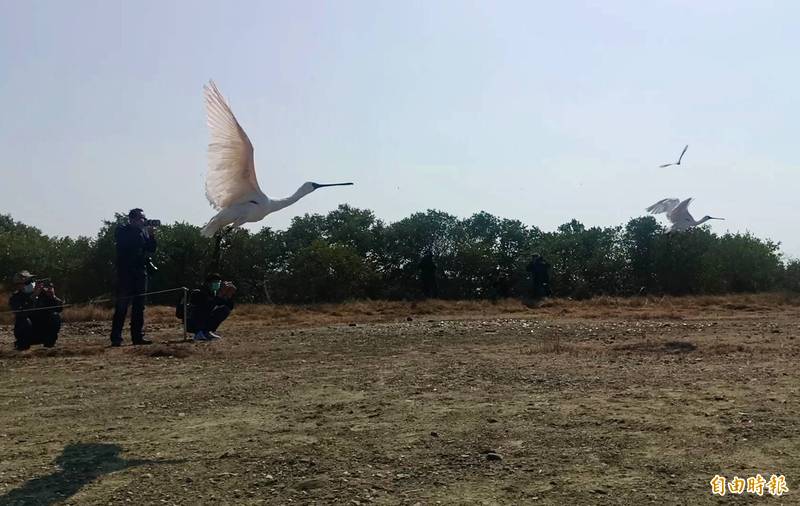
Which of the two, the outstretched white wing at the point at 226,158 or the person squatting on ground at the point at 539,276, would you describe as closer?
the outstretched white wing at the point at 226,158

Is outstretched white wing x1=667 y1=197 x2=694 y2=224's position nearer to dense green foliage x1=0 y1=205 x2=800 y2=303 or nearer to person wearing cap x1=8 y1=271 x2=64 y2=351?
dense green foliage x1=0 y1=205 x2=800 y2=303

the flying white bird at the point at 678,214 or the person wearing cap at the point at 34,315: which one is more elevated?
the flying white bird at the point at 678,214

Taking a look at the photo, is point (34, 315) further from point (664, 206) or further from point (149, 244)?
point (664, 206)

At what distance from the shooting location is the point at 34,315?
12047 millimetres

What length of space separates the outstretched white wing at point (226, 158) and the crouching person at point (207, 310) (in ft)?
7.34

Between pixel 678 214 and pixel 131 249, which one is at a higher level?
pixel 678 214

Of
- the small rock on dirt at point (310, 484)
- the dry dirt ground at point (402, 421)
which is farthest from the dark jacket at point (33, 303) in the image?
the small rock on dirt at point (310, 484)

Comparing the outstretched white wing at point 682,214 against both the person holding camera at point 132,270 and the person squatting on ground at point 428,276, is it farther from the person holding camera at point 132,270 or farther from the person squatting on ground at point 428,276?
the person holding camera at point 132,270

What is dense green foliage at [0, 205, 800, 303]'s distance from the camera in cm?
2584

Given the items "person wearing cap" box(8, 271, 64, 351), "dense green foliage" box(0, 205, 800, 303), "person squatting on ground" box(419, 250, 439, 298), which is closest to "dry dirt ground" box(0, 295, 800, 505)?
"person wearing cap" box(8, 271, 64, 351)

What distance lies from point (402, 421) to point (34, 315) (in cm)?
783

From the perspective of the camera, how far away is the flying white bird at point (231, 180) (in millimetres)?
10414

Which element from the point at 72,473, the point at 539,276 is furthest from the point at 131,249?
the point at 539,276

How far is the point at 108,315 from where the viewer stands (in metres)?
18.4
